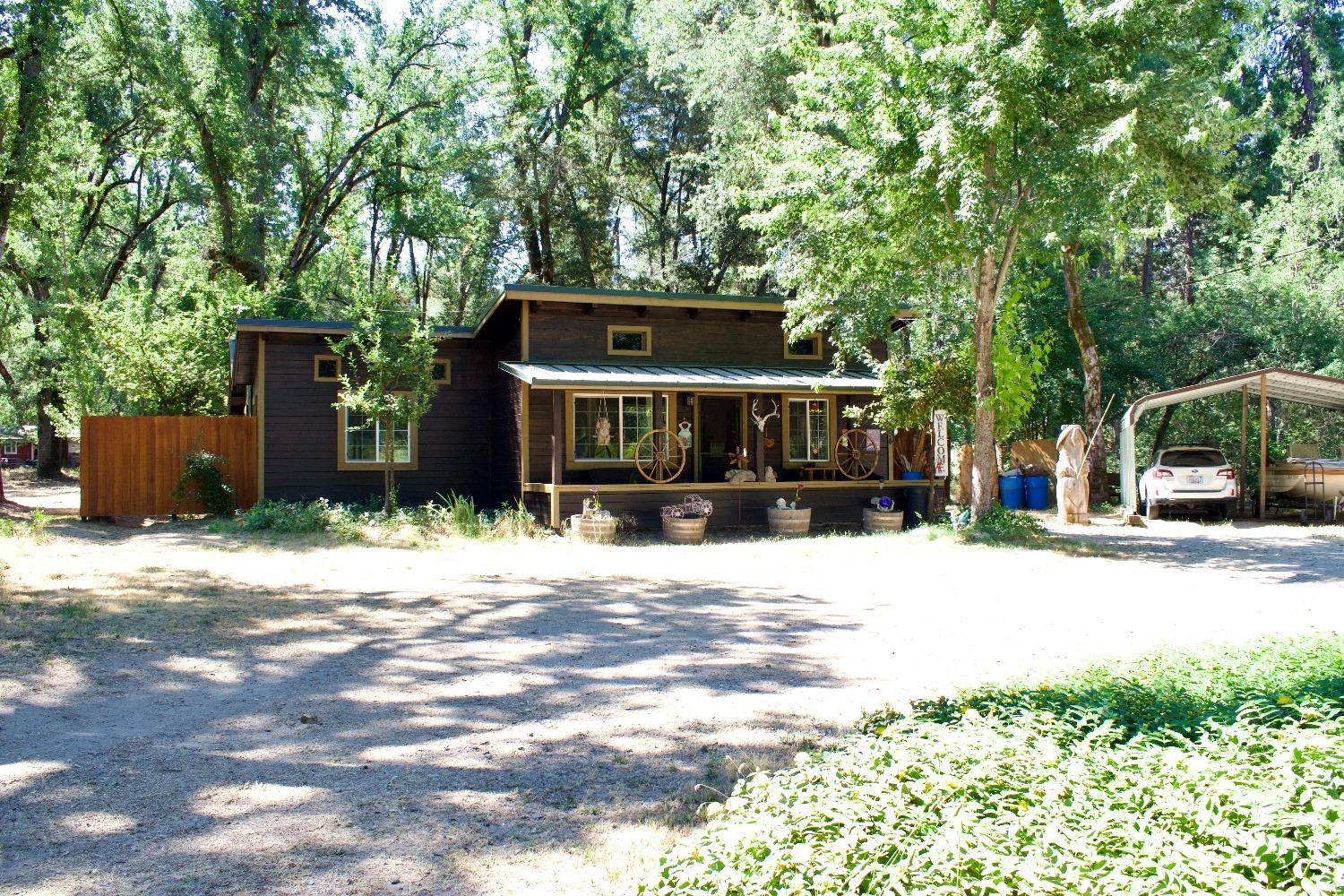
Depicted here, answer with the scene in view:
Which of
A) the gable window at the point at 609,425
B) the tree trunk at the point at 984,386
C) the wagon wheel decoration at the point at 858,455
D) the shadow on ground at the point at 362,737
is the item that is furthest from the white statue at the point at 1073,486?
the shadow on ground at the point at 362,737

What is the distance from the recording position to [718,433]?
19484mm

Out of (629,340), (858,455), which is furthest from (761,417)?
(629,340)

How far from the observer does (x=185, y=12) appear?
24.5m

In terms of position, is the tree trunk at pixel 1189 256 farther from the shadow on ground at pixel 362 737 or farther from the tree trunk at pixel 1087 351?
the shadow on ground at pixel 362 737

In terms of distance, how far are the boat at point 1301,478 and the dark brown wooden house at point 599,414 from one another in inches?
324

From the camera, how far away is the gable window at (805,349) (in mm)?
18984

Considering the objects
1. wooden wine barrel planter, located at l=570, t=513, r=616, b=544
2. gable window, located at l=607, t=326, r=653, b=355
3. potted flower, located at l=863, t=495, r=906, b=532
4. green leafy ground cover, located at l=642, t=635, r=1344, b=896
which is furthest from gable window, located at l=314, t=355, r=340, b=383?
green leafy ground cover, located at l=642, t=635, r=1344, b=896

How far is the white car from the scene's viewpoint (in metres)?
17.9

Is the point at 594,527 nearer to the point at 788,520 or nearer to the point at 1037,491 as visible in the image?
the point at 788,520

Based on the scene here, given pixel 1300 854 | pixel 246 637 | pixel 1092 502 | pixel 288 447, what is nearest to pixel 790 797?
pixel 1300 854

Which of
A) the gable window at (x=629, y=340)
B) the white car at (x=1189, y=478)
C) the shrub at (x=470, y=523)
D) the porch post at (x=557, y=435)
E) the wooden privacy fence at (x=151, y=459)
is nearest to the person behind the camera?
the shrub at (x=470, y=523)

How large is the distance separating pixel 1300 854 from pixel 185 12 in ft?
96.4

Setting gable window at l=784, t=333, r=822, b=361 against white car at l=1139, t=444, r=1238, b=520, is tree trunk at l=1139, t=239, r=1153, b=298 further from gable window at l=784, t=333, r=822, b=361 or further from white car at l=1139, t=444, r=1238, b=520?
gable window at l=784, t=333, r=822, b=361

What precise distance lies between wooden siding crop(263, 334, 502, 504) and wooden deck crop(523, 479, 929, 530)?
2.81 m
